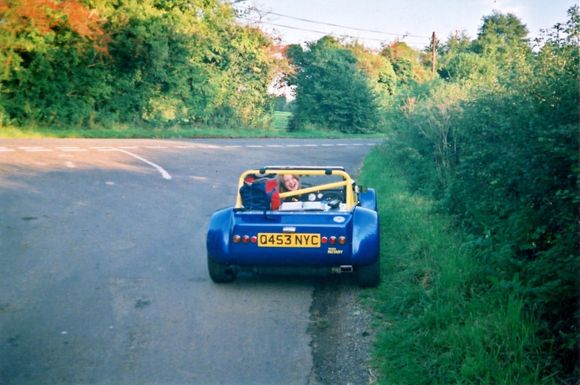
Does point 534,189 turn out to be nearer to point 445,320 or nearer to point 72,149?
point 445,320

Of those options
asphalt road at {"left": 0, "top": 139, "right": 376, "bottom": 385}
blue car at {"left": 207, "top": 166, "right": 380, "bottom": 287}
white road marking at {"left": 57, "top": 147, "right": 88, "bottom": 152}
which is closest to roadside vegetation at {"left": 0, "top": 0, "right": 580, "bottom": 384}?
blue car at {"left": 207, "top": 166, "right": 380, "bottom": 287}

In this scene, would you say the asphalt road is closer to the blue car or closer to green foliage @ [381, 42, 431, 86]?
the blue car

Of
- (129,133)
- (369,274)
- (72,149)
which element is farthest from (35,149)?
(369,274)

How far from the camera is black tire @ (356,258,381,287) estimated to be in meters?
6.38

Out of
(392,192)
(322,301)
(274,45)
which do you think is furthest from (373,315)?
(274,45)

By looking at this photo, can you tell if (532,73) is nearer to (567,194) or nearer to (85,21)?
(567,194)

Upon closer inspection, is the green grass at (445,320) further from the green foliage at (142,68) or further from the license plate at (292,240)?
the green foliage at (142,68)

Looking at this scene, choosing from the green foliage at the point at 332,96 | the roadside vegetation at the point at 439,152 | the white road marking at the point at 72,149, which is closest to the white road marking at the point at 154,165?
the white road marking at the point at 72,149

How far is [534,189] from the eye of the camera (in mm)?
5141

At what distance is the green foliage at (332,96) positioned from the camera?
3834 centimetres

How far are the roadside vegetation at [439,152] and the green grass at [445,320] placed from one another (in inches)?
0.5

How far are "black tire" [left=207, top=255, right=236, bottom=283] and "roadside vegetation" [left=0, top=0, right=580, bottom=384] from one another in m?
1.61

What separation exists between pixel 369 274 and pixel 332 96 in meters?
32.6

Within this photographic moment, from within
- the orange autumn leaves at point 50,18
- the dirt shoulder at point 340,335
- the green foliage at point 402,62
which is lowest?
the dirt shoulder at point 340,335
